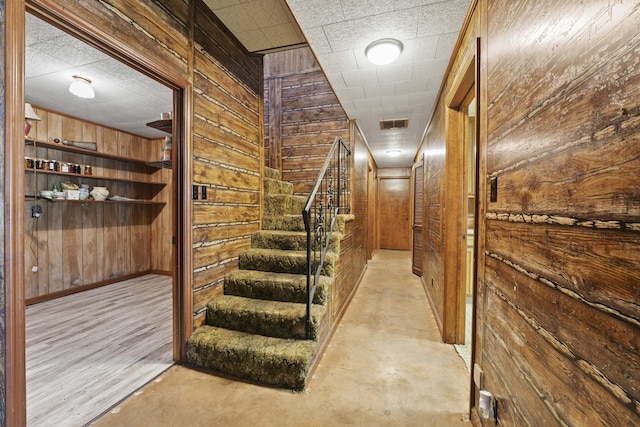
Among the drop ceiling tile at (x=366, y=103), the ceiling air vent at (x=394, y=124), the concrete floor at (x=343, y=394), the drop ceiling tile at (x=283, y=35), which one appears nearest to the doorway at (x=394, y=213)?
the ceiling air vent at (x=394, y=124)

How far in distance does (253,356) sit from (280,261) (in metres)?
0.85

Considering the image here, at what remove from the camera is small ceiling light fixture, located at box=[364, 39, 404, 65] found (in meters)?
1.95

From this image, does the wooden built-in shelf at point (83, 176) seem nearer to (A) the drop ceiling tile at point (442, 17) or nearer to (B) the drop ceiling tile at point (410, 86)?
(B) the drop ceiling tile at point (410, 86)

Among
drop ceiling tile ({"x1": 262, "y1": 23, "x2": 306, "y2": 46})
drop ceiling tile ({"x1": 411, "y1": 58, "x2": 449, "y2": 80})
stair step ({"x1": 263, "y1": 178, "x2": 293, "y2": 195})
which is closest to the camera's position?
drop ceiling tile ({"x1": 411, "y1": 58, "x2": 449, "y2": 80})

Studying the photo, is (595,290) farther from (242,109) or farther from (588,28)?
(242,109)

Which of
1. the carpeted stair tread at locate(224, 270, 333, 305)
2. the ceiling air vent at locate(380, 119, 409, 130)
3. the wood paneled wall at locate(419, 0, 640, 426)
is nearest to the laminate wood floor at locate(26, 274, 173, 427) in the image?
the carpeted stair tread at locate(224, 270, 333, 305)

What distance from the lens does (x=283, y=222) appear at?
2963 mm

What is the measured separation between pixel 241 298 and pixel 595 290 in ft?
7.28

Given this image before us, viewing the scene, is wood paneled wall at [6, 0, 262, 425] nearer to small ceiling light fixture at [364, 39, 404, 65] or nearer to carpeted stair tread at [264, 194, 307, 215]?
carpeted stair tread at [264, 194, 307, 215]

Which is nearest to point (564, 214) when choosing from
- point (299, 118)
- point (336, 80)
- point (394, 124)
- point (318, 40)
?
point (318, 40)

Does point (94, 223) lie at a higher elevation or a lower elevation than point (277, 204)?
lower

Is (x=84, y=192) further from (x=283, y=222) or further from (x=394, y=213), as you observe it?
(x=394, y=213)

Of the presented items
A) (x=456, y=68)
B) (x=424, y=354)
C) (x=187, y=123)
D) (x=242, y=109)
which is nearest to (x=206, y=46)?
(x=242, y=109)

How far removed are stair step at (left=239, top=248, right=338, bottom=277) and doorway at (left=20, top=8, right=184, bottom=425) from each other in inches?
27.5
